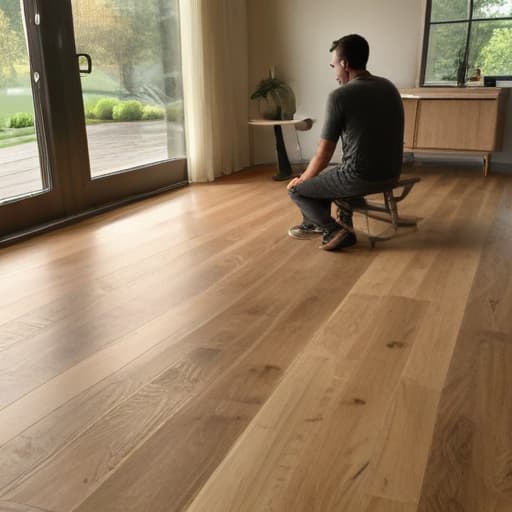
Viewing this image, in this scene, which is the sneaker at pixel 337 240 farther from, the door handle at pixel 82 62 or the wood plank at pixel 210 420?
the door handle at pixel 82 62

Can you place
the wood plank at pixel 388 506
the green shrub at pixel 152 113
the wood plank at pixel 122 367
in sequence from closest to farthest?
the wood plank at pixel 388 506, the wood plank at pixel 122 367, the green shrub at pixel 152 113

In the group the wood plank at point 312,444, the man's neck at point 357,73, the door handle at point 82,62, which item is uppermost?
the door handle at point 82,62

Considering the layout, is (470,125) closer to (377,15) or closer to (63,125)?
(377,15)

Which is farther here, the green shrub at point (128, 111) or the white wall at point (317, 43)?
the white wall at point (317, 43)

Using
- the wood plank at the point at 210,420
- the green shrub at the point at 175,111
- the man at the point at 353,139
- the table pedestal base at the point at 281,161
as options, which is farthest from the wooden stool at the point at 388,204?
the green shrub at the point at 175,111

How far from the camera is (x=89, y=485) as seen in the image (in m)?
1.35

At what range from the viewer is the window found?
16.9ft

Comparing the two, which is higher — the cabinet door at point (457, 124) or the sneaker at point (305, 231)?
the cabinet door at point (457, 124)

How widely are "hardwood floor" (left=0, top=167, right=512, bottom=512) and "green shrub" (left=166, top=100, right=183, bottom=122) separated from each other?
1.87 meters

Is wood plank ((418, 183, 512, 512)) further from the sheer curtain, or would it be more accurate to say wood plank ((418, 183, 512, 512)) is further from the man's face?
the sheer curtain

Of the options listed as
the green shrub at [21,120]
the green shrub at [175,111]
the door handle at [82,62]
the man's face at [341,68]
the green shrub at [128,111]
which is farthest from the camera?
the green shrub at [175,111]

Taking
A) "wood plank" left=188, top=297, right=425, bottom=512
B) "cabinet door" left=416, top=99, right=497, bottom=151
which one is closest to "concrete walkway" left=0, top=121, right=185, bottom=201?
"cabinet door" left=416, top=99, right=497, bottom=151

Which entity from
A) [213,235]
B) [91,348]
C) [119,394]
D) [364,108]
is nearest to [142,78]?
[213,235]

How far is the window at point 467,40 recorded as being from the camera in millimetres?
5152
